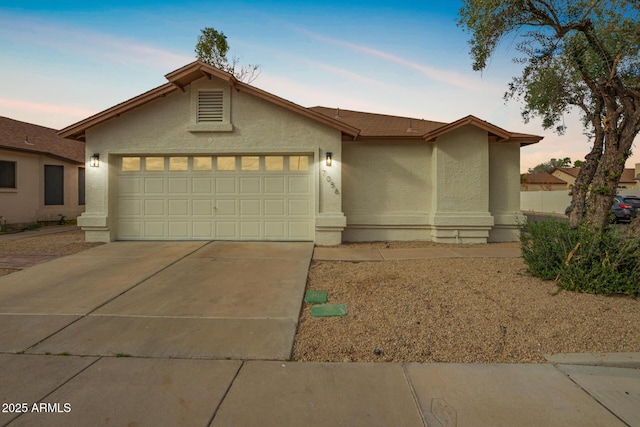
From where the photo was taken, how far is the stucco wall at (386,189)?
10.6 m

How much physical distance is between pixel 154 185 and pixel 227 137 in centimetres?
263

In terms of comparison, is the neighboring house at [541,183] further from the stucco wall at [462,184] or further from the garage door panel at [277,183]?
the garage door panel at [277,183]

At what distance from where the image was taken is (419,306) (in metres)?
4.79

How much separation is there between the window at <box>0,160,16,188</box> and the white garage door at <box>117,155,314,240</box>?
788 cm

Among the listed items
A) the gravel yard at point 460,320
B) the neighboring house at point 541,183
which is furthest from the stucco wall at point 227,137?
the neighboring house at point 541,183

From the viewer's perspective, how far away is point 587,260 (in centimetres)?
520

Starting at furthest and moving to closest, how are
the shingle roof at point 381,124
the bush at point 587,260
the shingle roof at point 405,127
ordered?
the shingle roof at point 381,124, the shingle roof at point 405,127, the bush at point 587,260

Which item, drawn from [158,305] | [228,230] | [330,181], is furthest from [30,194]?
[158,305]

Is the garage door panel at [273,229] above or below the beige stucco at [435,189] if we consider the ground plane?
below

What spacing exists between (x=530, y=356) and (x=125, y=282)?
6.14m

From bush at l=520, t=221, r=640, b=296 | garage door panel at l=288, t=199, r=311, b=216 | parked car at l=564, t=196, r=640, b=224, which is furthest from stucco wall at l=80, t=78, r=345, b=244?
parked car at l=564, t=196, r=640, b=224

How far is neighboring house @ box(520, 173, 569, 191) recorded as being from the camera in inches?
2117

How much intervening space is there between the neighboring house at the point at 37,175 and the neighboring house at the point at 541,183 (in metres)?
56.8

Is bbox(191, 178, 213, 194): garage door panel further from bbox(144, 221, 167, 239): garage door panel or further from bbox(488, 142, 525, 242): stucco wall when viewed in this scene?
bbox(488, 142, 525, 242): stucco wall
